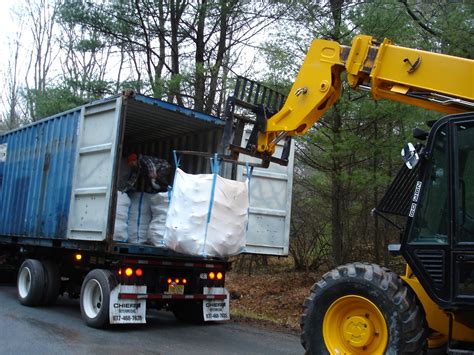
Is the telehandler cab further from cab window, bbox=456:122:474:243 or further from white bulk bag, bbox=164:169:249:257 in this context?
white bulk bag, bbox=164:169:249:257

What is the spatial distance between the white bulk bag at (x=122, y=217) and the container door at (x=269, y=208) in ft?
6.13

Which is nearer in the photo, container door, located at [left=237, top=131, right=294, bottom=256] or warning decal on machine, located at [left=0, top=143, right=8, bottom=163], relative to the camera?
container door, located at [left=237, top=131, right=294, bottom=256]

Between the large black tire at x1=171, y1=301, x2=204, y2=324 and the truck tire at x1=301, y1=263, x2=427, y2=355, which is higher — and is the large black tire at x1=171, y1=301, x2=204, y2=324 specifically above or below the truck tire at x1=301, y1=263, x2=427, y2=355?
Answer: below

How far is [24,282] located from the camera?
9.57 m

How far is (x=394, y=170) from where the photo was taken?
33.5 ft

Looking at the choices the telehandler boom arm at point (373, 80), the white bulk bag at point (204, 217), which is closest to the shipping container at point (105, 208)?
the white bulk bag at point (204, 217)

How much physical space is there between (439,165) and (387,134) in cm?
579

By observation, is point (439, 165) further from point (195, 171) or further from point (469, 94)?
point (195, 171)

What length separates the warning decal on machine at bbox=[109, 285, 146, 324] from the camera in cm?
744

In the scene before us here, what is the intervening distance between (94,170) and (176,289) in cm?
219

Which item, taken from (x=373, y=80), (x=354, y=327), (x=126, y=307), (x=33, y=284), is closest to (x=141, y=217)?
(x=126, y=307)

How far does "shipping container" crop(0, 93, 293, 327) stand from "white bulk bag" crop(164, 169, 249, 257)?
0.94 meters

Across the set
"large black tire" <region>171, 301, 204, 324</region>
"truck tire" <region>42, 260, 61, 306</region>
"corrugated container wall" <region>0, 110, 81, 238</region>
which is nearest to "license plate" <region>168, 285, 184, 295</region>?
"large black tire" <region>171, 301, 204, 324</region>

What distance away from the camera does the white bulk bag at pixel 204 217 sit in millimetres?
7043
